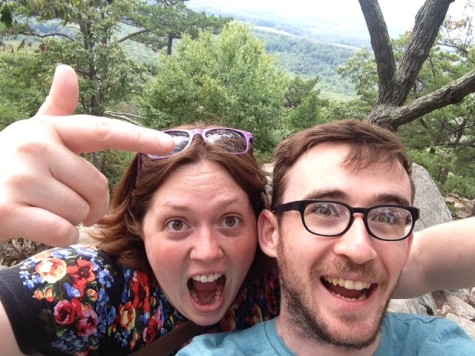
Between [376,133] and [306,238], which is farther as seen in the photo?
[376,133]

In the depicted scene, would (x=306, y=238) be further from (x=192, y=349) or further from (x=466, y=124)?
(x=466, y=124)

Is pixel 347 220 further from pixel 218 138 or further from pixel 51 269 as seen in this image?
pixel 51 269

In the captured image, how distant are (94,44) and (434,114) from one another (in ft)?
39.2

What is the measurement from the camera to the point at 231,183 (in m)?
1.62

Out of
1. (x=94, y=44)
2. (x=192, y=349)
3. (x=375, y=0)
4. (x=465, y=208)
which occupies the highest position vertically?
(x=375, y=0)

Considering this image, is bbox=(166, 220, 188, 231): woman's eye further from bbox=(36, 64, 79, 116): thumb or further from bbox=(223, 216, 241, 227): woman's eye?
bbox=(36, 64, 79, 116): thumb

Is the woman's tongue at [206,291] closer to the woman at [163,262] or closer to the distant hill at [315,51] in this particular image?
the woman at [163,262]

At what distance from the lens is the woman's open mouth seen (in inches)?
67.5

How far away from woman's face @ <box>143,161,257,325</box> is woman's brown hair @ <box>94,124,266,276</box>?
32 millimetres

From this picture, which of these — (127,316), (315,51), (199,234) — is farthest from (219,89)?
(315,51)

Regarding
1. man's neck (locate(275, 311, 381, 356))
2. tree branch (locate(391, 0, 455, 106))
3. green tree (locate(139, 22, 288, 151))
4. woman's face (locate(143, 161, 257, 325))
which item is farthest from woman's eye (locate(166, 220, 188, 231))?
green tree (locate(139, 22, 288, 151))

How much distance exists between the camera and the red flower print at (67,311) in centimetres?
130

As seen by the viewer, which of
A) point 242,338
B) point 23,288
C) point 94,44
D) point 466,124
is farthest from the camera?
point 94,44

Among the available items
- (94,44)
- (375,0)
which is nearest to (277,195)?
(375,0)
